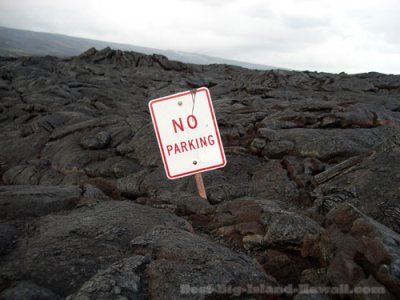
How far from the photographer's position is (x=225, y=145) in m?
16.5

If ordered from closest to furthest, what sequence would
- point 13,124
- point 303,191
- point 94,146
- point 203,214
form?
1. point 203,214
2. point 303,191
3. point 94,146
4. point 13,124

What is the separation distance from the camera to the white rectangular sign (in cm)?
844

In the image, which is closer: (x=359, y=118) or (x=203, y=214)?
(x=203, y=214)

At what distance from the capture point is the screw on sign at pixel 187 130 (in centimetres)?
844

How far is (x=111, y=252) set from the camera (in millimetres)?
6621

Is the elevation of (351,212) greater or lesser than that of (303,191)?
greater

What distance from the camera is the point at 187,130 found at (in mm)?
8516

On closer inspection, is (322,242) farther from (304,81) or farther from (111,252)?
(304,81)

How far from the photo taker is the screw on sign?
8.44m

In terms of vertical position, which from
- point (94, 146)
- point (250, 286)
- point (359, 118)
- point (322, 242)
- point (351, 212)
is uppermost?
point (359, 118)

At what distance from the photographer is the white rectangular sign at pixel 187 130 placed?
8.44 m

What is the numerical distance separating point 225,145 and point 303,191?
5861mm

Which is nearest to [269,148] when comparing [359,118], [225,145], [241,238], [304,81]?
[225,145]

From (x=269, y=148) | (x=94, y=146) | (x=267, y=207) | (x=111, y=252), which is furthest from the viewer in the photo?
(x=94, y=146)
